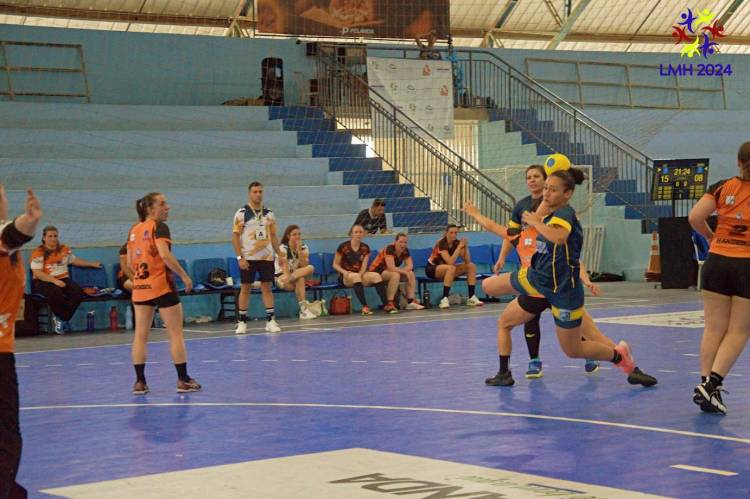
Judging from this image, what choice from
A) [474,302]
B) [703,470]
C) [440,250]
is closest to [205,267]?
[440,250]

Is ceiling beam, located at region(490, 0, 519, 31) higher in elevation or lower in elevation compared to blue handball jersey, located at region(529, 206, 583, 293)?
higher

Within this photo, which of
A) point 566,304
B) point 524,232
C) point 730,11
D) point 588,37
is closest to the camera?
point 566,304

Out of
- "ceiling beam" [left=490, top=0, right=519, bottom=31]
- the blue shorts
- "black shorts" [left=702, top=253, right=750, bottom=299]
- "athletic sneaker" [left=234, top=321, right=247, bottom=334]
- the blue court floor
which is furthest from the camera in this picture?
"ceiling beam" [left=490, top=0, right=519, bottom=31]

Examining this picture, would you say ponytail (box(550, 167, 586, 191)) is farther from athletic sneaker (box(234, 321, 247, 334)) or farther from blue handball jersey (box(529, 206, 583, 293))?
athletic sneaker (box(234, 321, 247, 334))

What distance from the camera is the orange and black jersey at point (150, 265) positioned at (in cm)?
1009

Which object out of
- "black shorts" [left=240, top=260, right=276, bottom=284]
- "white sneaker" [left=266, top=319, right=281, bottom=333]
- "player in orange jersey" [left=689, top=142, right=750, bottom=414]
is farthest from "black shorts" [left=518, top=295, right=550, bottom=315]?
"black shorts" [left=240, top=260, right=276, bottom=284]

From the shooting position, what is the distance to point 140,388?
33.1 ft

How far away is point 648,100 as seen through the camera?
32125mm

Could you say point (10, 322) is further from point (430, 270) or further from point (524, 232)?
point (430, 270)

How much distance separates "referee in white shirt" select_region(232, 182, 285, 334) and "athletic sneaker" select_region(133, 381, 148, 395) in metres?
6.01

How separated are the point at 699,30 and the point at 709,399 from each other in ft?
98.2

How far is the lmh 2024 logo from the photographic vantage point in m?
32.9

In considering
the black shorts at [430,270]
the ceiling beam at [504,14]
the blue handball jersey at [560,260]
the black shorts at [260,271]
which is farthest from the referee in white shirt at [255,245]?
the ceiling beam at [504,14]

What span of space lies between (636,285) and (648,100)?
9374mm
